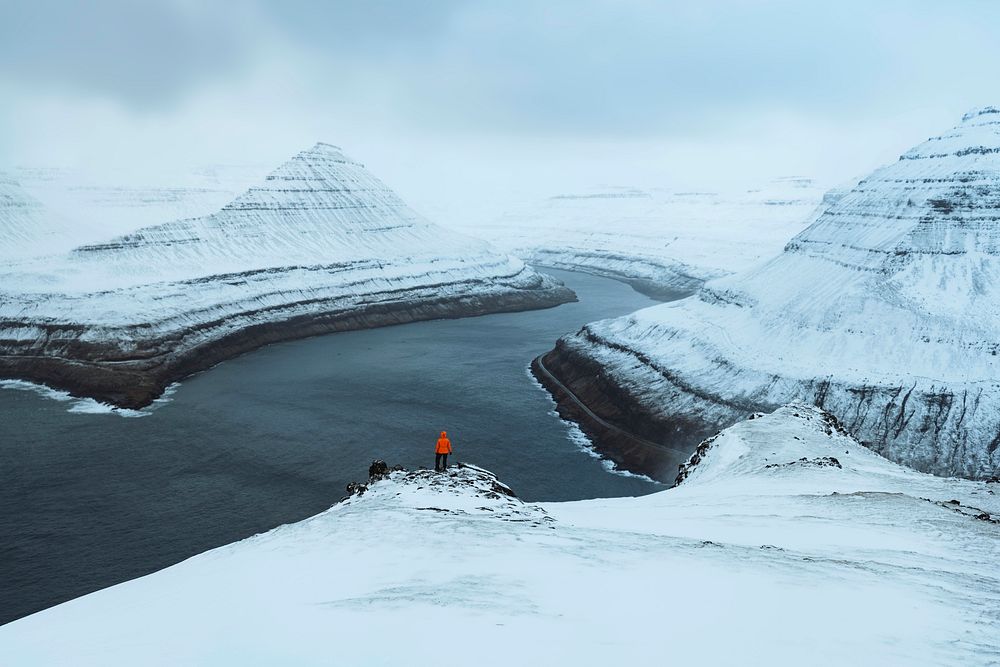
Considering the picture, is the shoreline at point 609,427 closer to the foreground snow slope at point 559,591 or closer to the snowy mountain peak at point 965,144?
the foreground snow slope at point 559,591

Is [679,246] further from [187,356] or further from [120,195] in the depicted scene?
[187,356]

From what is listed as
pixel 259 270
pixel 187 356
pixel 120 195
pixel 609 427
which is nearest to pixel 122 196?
pixel 120 195

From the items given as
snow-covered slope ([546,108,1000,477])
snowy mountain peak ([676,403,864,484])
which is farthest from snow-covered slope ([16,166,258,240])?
snowy mountain peak ([676,403,864,484])

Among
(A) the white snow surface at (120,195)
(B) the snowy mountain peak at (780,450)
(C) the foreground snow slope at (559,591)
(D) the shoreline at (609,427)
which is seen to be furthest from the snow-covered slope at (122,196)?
(C) the foreground snow slope at (559,591)

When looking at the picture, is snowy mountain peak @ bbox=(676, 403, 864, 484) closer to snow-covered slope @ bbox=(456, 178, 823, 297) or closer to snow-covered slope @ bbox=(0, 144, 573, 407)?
snow-covered slope @ bbox=(0, 144, 573, 407)

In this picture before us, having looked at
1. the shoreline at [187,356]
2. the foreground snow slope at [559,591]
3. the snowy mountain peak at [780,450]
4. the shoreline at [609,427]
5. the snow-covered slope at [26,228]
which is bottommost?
the shoreline at [609,427]
